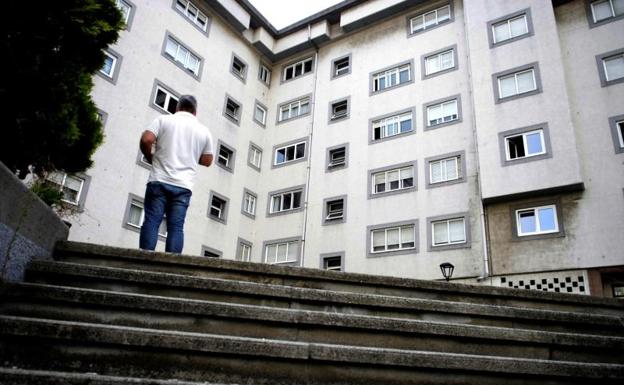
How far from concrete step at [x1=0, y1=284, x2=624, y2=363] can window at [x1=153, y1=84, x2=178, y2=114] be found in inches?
779

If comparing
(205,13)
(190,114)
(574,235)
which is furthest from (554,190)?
(205,13)

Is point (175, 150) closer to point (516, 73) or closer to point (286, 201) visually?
point (516, 73)

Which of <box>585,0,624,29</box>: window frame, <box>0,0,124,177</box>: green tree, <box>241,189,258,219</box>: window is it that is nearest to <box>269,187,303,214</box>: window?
<box>241,189,258,219</box>: window

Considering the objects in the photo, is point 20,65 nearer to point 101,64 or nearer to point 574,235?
point 101,64

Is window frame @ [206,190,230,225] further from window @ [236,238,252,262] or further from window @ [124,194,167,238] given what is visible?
window @ [124,194,167,238]

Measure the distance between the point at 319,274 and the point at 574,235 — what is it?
15500 millimetres

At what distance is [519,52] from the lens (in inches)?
808

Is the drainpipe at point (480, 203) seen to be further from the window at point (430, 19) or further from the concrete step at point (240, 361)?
the concrete step at point (240, 361)

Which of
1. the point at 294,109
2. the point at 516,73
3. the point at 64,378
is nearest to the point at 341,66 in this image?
the point at 294,109

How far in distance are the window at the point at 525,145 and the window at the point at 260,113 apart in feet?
47.7

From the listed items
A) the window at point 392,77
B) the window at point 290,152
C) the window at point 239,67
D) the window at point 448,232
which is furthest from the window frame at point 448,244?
the window at point 239,67

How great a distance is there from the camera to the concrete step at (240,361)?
3.03 metres

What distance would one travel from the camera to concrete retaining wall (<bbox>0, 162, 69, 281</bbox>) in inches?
136

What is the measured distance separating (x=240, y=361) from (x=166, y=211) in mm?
2804
